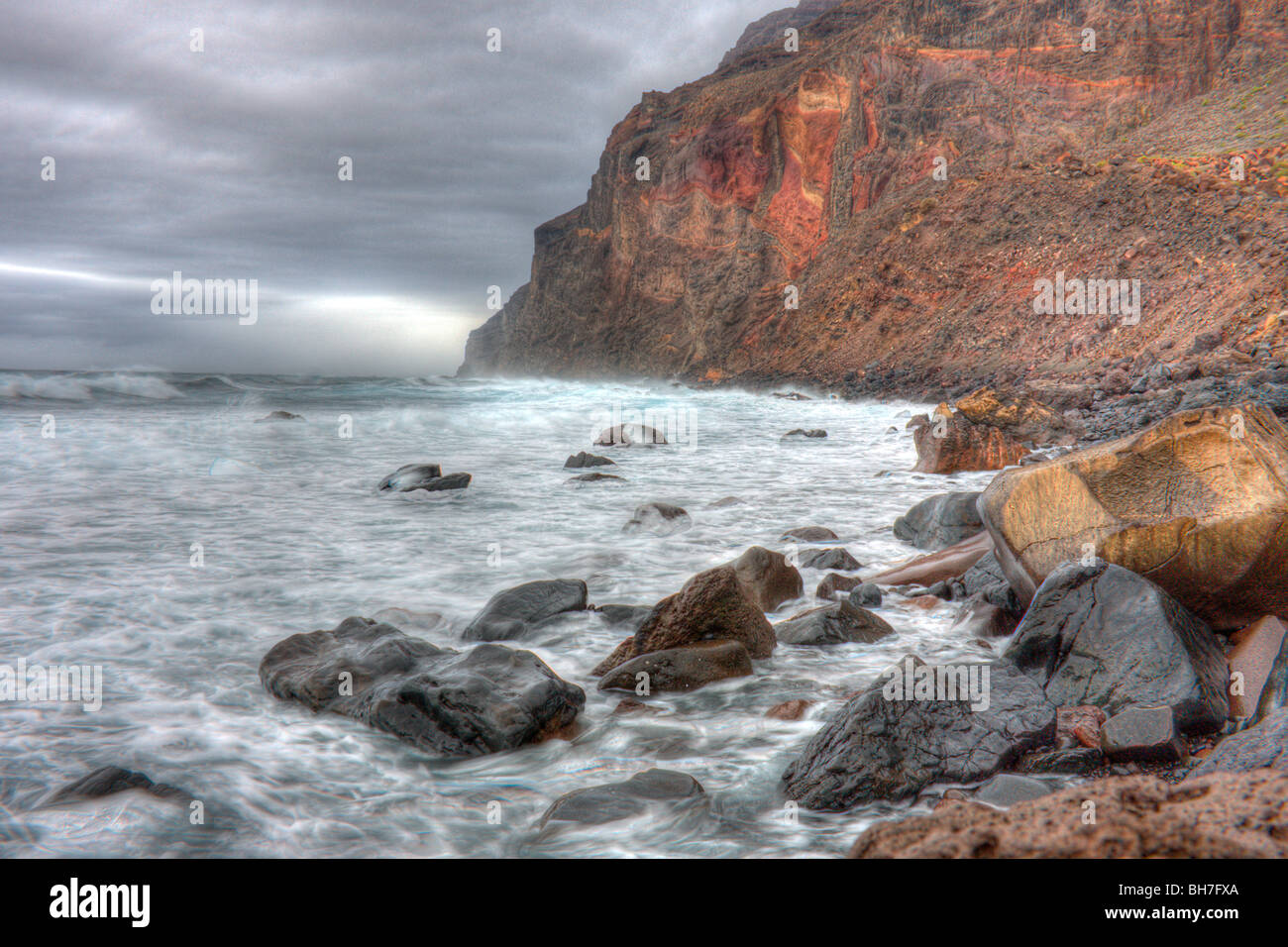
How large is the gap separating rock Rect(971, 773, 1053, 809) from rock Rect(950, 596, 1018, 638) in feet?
6.12

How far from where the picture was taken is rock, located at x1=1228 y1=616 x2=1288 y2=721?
102 inches

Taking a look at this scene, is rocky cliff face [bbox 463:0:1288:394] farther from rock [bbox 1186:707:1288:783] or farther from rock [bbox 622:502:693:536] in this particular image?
rock [bbox 1186:707:1288:783]

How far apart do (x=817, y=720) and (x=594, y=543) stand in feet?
12.4

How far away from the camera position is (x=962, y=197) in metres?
34.2

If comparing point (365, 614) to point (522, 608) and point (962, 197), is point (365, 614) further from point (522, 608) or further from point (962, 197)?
point (962, 197)

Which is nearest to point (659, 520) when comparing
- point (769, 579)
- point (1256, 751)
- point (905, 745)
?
point (769, 579)

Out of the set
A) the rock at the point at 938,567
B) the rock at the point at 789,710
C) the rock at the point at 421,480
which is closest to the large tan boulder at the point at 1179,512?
the rock at the point at 938,567

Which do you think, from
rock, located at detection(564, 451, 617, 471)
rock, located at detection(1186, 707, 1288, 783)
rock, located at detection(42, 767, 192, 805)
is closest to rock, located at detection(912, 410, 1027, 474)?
rock, located at detection(564, 451, 617, 471)

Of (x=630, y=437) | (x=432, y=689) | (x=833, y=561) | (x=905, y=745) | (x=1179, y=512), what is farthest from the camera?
(x=630, y=437)

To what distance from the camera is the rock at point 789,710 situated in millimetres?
3268

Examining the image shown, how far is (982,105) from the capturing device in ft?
122

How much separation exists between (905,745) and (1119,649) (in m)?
1.12

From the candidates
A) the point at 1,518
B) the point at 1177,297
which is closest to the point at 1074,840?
the point at 1,518

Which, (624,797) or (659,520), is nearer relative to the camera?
(624,797)
